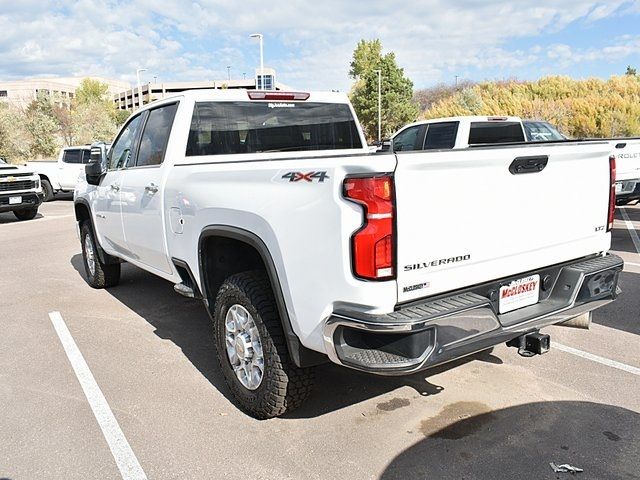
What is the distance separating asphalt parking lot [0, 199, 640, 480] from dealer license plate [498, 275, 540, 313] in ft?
2.55

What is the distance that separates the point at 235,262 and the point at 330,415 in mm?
1215

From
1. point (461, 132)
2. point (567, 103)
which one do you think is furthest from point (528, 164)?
point (567, 103)

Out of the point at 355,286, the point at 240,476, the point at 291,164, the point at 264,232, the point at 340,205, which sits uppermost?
the point at 291,164

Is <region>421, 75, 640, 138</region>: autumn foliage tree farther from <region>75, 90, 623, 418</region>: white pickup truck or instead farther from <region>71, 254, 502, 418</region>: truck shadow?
<region>75, 90, 623, 418</region>: white pickup truck

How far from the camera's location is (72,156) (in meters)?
18.8

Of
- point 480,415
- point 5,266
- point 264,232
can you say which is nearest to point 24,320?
point 5,266

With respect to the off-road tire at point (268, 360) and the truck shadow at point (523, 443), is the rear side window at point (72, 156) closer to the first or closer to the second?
the off-road tire at point (268, 360)

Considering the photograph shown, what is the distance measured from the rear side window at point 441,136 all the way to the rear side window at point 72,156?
42.1 feet

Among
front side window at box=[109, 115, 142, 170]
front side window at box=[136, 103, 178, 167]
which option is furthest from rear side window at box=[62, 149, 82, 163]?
front side window at box=[136, 103, 178, 167]

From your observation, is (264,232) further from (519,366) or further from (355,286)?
(519,366)

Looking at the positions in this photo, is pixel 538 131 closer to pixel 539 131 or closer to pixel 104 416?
pixel 539 131

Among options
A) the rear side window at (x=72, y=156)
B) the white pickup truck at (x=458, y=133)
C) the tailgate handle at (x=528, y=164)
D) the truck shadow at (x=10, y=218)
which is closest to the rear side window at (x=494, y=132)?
the white pickup truck at (x=458, y=133)

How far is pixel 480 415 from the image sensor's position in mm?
3490

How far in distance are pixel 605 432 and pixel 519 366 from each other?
1.03 m
